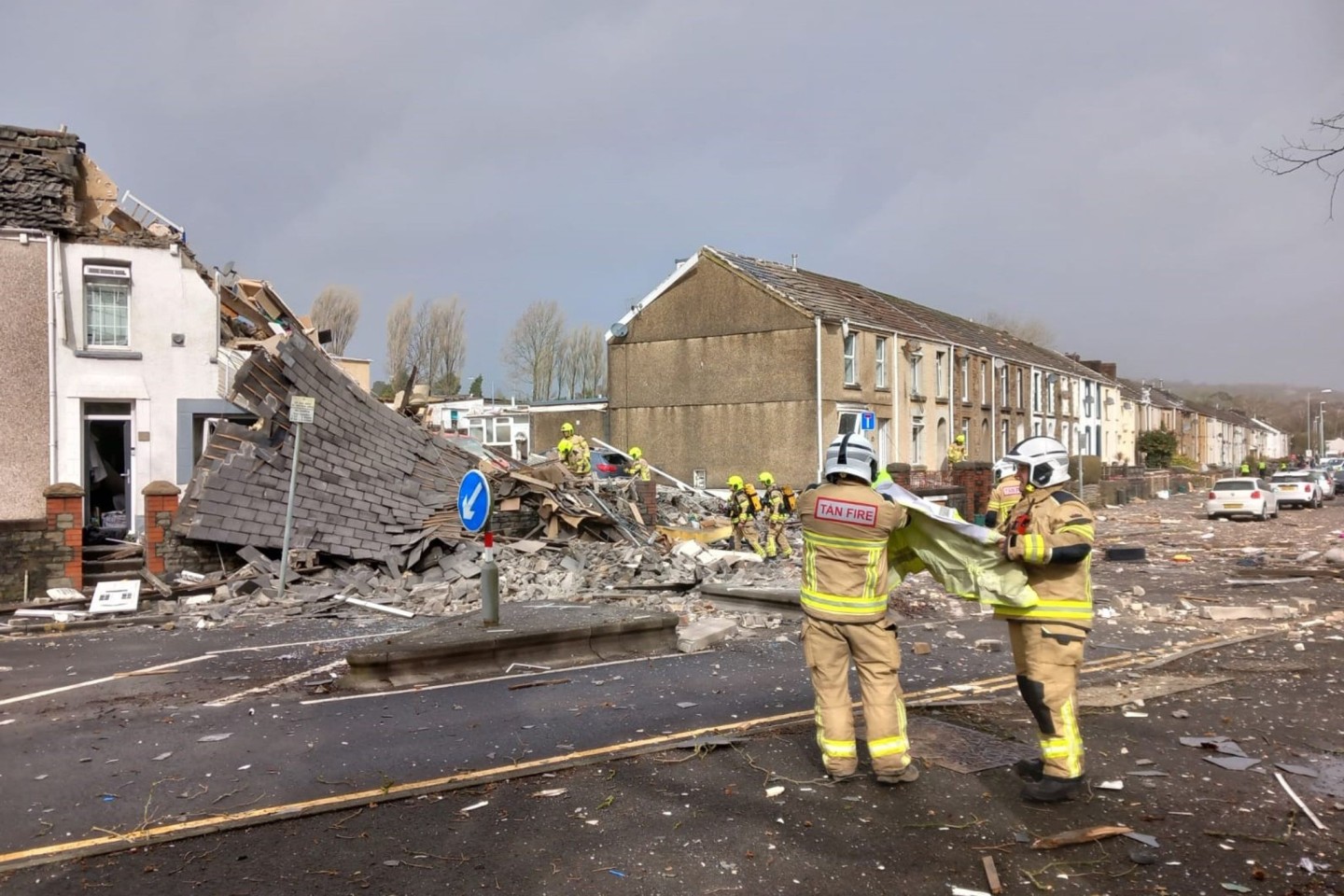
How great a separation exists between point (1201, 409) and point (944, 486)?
212 ft

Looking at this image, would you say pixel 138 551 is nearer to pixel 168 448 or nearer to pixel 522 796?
pixel 168 448

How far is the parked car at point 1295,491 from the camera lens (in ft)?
112

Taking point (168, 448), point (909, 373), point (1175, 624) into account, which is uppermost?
point (909, 373)

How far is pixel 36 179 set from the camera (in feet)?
54.9

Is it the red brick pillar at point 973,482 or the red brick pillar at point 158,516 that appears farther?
the red brick pillar at point 973,482

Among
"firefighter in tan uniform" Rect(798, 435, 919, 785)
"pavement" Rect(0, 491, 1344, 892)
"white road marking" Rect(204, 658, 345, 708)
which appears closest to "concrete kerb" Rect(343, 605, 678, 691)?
"pavement" Rect(0, 491, 1344, 892)

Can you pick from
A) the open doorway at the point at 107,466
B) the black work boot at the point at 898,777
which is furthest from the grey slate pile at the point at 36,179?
the black work boot at the point at 898,777

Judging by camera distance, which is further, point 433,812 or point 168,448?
point 168,448

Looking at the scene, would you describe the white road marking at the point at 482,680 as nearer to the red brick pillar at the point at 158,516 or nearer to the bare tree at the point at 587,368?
the red brick pillar at the point at 158,516

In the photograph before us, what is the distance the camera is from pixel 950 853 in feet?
13.5

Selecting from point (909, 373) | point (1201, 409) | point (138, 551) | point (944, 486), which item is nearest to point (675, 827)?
point (138, 551)

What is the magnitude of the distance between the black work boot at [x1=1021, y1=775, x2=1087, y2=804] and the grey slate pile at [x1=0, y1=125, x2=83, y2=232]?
1847 cm

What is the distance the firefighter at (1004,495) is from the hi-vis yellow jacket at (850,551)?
69cm

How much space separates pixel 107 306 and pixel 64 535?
5470mm
